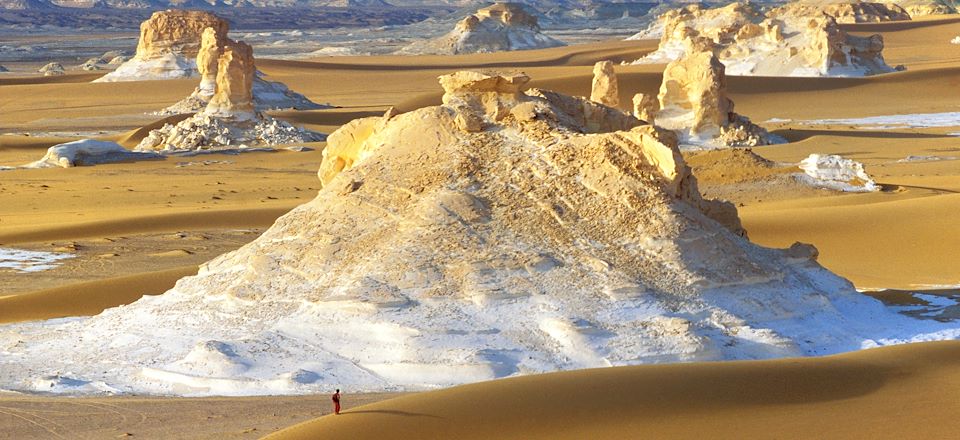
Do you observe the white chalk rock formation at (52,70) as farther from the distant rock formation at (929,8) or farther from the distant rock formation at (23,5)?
the distant rock formation at (23,5)

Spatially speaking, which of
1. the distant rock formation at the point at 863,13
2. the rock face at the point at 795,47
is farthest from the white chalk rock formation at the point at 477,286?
the distant rock formation at the point at 863,13

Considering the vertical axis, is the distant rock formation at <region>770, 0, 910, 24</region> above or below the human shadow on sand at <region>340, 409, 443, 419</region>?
below

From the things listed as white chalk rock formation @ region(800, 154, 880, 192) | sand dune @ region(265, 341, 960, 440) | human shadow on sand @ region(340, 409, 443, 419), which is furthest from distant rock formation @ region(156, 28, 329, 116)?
human shadow on sand @ region(340, 409, 443, 419)

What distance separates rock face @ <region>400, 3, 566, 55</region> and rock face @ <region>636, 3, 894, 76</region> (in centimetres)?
2654

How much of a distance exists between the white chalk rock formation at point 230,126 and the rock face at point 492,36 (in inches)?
1942

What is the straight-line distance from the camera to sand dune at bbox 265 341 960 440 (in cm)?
734

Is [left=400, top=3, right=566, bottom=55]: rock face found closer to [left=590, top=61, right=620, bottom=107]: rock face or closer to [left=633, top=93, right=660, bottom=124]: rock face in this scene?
[left=590, top=61, right=620, bottom=107]: rock face

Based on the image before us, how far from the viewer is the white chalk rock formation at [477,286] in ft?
31.1

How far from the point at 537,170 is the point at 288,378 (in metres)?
2.81

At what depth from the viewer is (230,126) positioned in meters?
35.2

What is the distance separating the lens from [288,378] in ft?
30.2

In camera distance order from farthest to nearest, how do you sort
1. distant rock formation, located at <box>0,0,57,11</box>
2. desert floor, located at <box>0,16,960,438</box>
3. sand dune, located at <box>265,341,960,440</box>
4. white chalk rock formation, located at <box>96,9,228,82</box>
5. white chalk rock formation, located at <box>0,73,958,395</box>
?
1. distant rock formation, located at <box>0,0,57,11</box>
2. white chalk rock formation, located at <box>96,9,228,82</box>
3. white chalk rock formation, located at <box>0,73,958,395</box>
4. desert floor, located at <box>0,16,960,438</box>
5. sand dune, located at <box>265,341,960,440</box>

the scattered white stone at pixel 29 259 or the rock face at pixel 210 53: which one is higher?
the scattered white stone at pixel 29 259

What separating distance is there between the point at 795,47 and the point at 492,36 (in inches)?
1397
